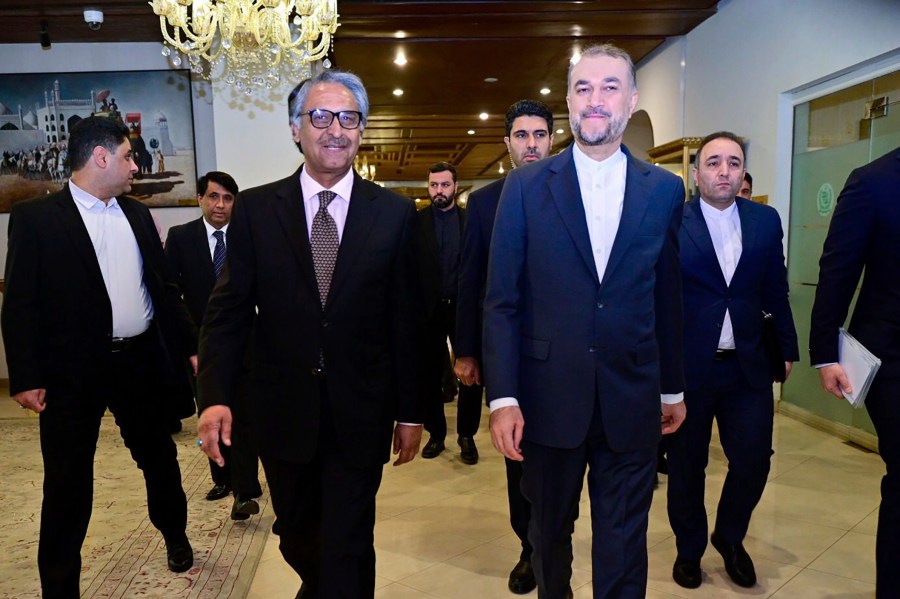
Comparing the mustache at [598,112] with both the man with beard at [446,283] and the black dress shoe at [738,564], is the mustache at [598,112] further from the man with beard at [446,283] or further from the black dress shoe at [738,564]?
the man with beard at [446,283]

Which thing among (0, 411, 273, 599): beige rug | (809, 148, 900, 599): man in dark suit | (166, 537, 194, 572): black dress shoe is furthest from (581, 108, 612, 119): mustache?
(166, 537, 194, 572): black dress shoe

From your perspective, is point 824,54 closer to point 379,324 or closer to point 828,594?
point 828,594

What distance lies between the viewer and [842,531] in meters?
3.31

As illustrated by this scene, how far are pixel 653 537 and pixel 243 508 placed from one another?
2.09m

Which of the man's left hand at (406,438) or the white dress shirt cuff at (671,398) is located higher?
the white dress shirt cuff at (671,398)

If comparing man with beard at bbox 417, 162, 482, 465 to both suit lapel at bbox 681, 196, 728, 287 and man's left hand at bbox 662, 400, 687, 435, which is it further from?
man's left hand at bbox 662, 400, 687, 435

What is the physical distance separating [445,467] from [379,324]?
260cm

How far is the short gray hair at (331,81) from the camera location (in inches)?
79.6

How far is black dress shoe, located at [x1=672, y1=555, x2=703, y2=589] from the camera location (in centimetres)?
273

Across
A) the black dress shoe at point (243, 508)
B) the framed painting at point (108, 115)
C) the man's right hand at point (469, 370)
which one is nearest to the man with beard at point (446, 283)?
the black dress shoe at point (243, 508)

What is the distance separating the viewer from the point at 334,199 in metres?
2.06

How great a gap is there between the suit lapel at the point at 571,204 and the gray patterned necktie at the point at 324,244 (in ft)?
2.14

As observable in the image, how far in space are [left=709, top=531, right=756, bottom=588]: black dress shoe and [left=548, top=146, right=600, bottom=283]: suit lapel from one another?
65.3 inches

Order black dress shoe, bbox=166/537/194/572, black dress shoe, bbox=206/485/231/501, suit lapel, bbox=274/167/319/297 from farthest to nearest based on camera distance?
1. black dress shoe, bbox=206/485/231/501
2. black dress shoe, bbox=166/537/194/572
3. suit lapel, bbox=274/167/319/297
